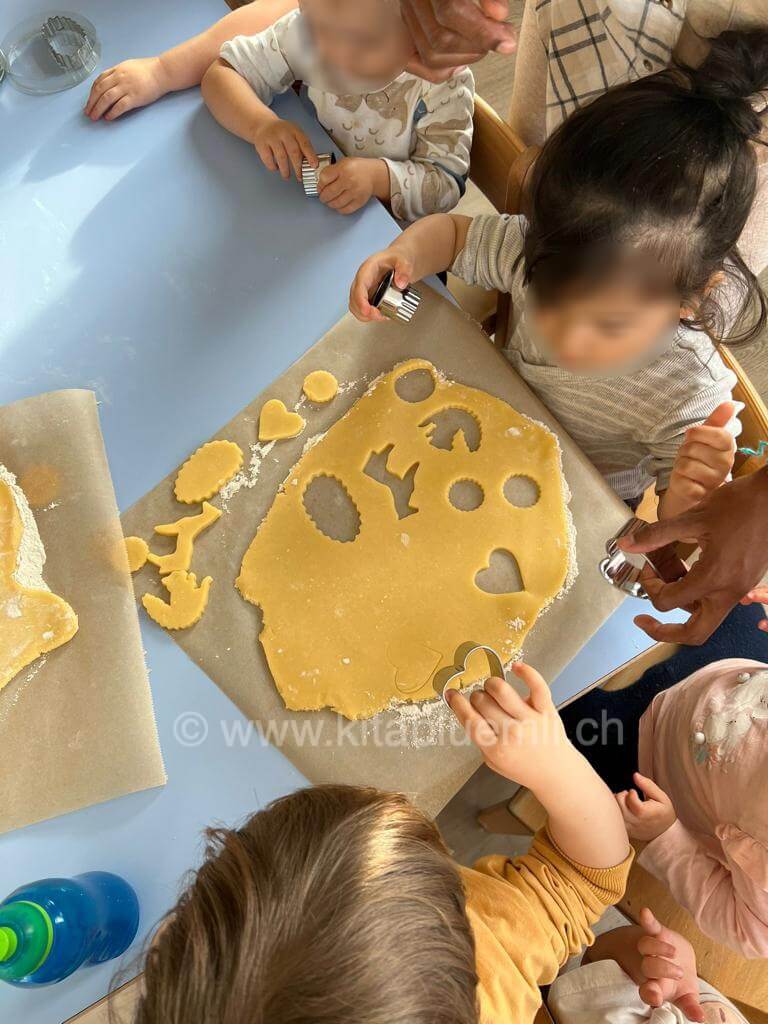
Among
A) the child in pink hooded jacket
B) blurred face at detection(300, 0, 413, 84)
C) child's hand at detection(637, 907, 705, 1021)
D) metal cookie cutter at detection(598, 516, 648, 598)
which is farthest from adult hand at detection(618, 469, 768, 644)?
blurred face at detection(300, 0, 413, 84)

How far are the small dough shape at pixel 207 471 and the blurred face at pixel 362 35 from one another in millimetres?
426

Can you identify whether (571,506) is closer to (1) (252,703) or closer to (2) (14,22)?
(1) (252,703)

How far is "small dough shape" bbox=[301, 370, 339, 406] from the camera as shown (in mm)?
888

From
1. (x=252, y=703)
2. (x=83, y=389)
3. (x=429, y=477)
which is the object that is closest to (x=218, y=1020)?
(x=252, y=703)

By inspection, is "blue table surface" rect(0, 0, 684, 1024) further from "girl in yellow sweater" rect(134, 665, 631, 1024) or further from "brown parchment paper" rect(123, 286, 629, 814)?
"girl in yellow sweater" rect(134, 665, 631, 1024)

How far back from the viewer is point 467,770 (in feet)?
2.52

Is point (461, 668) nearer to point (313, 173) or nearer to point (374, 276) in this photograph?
point (374, 276)

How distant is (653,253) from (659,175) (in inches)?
2.5

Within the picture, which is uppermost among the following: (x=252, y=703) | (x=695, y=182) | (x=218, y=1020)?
(x=695, y=182)

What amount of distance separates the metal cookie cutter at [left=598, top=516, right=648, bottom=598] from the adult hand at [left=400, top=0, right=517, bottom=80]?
48cm

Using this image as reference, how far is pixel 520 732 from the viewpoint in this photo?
0.70 metres

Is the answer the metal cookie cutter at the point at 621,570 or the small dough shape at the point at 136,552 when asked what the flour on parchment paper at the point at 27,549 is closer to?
the small dough shape at the point at 136,552

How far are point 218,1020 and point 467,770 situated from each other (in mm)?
358

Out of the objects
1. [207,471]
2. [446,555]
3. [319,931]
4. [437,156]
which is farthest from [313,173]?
[319,931]
